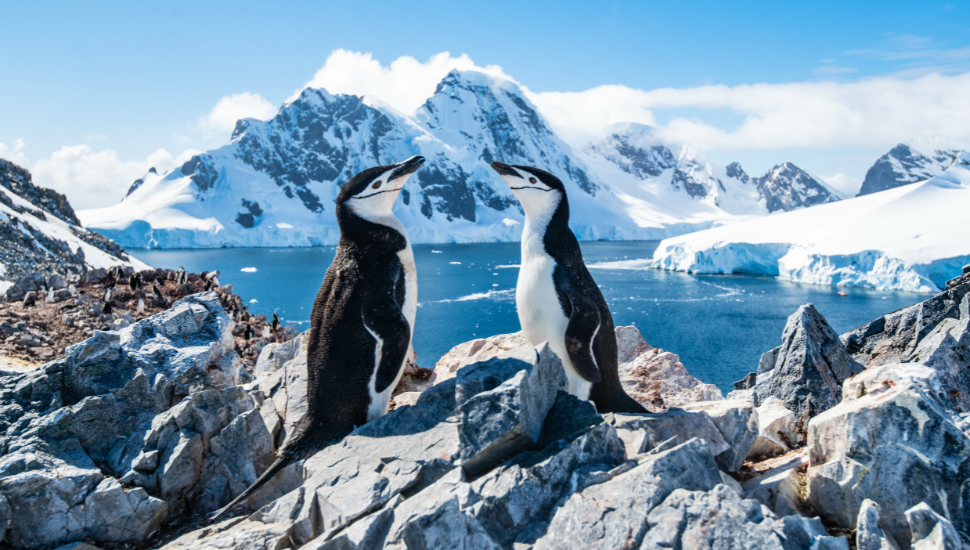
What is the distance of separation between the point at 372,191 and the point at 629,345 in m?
4.93

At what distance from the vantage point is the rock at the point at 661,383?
623 cm

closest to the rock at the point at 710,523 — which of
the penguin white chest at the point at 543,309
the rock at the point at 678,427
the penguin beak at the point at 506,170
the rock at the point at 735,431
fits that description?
the rock at the point at 678,427

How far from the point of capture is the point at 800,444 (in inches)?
175

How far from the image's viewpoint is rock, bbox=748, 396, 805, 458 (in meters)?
4.20

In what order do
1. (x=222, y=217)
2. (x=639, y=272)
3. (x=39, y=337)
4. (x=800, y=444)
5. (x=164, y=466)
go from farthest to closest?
1. (x=222, y=217)
2. (x=639, y=272)
3. (x=39, y=337)
4. (x=800, y=444)
5. (x=164, y=466)

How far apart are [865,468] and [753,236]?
60.9 meters

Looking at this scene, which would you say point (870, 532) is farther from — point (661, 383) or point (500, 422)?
point (661, 383)

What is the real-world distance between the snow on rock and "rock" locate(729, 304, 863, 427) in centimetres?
4693

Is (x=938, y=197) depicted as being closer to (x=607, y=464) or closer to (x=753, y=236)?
(x=753, y=236)

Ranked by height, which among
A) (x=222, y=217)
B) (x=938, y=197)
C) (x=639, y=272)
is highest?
(x=222, y=217)

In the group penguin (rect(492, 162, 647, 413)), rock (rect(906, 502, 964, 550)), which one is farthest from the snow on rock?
rock (rect(906, 502, 964, 550))

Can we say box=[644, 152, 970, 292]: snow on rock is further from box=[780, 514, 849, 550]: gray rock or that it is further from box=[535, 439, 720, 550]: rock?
box=[535, 439, 720, 550]: rock

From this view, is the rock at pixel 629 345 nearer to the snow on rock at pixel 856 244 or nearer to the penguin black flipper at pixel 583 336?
the penguin black flipper at pixel 583 336

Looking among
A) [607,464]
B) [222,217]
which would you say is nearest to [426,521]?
[607,464]
